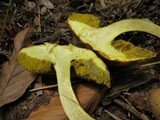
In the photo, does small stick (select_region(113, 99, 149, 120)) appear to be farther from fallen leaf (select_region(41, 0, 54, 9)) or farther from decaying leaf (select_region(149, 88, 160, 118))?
fallen leaf (select_region(41, 0, 54, 9))

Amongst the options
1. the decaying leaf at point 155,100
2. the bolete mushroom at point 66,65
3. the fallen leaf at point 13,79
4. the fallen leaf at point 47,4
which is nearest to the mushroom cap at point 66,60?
the bolete mushroom at point 66,65

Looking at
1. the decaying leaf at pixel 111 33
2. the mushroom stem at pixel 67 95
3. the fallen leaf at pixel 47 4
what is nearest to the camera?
the mushroom stem at pixel 67 95

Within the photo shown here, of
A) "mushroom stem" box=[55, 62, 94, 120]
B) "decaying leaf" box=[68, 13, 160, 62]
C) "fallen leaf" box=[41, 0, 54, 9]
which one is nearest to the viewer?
"mushroom stem" box=[55, 62, 94, 120]

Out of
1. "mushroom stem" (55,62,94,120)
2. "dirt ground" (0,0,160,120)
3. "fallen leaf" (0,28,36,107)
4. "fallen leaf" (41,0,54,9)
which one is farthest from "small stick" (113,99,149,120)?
"fallen leaf" (41,0,54,9)

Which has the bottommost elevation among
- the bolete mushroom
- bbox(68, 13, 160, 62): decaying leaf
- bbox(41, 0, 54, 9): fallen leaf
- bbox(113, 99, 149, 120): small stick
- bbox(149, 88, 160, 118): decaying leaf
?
bbox(113, 99, 149, 120): small stick

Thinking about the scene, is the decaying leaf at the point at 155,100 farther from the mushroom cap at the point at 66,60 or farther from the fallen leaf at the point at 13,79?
the fallen leaf at the point at 13,79

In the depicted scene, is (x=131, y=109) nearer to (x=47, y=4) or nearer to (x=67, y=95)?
(x=67, y=95)
